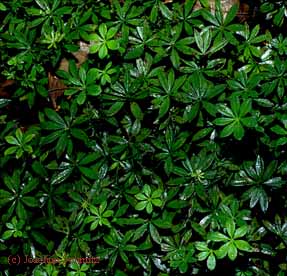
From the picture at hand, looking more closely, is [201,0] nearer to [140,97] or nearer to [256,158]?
[140,97]

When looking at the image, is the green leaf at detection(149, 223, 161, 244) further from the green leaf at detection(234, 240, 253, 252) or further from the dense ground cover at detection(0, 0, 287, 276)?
the green leaf at detection(234, 240, 253, 252)

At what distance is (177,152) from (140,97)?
0.94 ft

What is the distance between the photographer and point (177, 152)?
2490 millimetres

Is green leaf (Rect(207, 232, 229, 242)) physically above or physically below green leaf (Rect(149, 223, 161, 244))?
above

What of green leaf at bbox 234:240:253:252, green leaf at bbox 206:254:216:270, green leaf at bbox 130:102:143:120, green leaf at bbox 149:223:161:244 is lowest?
green leaf at bbox 149:223:161:244

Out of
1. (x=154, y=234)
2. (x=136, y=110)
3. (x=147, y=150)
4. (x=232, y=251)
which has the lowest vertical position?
(x=154, y=234)

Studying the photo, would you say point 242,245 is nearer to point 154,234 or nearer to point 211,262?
point 211,262

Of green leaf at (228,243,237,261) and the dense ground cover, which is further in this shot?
the dense ground cover

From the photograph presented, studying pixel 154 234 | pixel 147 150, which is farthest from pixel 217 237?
pixel 147 150

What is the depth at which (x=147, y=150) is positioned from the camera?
2.52 m

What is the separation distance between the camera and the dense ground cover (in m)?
2.46

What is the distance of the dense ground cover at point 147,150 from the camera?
246cm

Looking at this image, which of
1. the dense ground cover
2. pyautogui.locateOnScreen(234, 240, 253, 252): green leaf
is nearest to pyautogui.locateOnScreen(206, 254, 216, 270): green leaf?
the dense ground cover

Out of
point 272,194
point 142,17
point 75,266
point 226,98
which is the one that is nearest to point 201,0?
point 142,17
